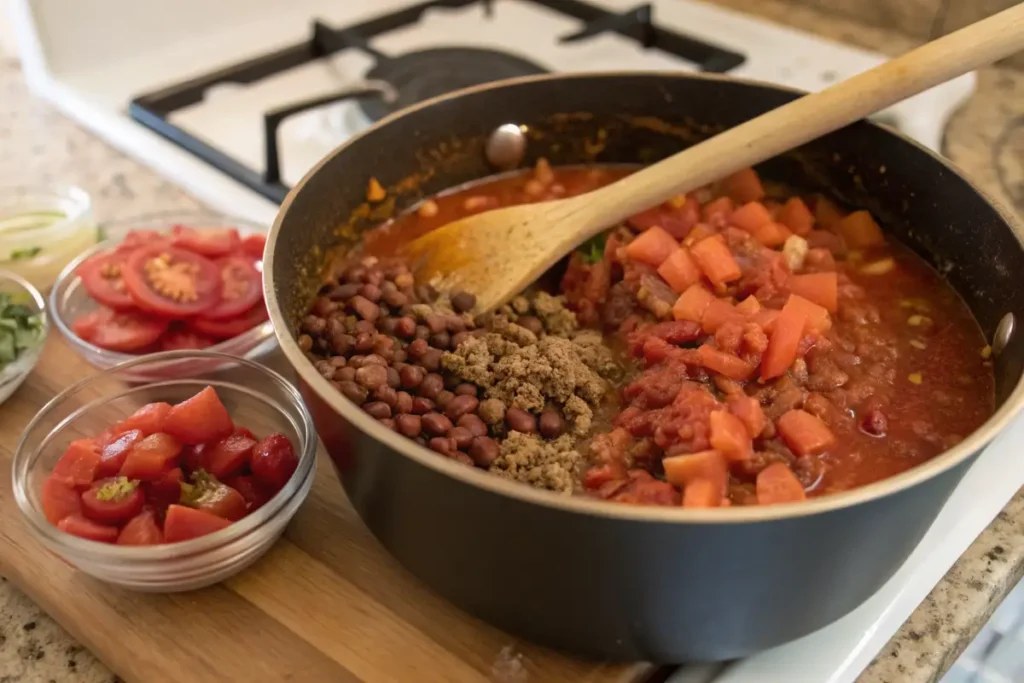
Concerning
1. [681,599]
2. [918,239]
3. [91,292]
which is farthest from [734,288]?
[91,292]

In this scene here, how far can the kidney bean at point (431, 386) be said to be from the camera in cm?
136

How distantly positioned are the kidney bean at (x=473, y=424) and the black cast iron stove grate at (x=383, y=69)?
0.72 meters

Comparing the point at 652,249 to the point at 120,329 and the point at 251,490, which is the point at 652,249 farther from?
the point at 120,329

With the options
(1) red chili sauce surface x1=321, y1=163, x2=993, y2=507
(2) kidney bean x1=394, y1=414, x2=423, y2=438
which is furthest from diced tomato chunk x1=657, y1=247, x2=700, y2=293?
(2) kidney bean x1=394, y1=414, x2=423, y2=438

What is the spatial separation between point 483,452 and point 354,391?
0.20 m

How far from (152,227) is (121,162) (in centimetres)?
34

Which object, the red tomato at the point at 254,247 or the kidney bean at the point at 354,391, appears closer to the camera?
the kidney bean at the point at 354,391

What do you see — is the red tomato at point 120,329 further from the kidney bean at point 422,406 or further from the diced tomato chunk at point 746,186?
the diced tomato chunk at point 746,186

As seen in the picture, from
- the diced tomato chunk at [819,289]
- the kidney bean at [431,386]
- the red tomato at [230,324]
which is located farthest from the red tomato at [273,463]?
the diced tomato chunk at [819,289]

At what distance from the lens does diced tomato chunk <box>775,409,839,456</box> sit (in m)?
1.25

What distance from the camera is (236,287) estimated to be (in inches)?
63.3

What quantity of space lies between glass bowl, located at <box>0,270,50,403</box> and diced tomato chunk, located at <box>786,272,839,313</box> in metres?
1.23

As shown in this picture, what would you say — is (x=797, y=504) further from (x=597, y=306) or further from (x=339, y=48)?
(x=339, y=48)

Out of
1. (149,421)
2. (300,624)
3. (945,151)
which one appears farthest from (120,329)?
(945,151)
